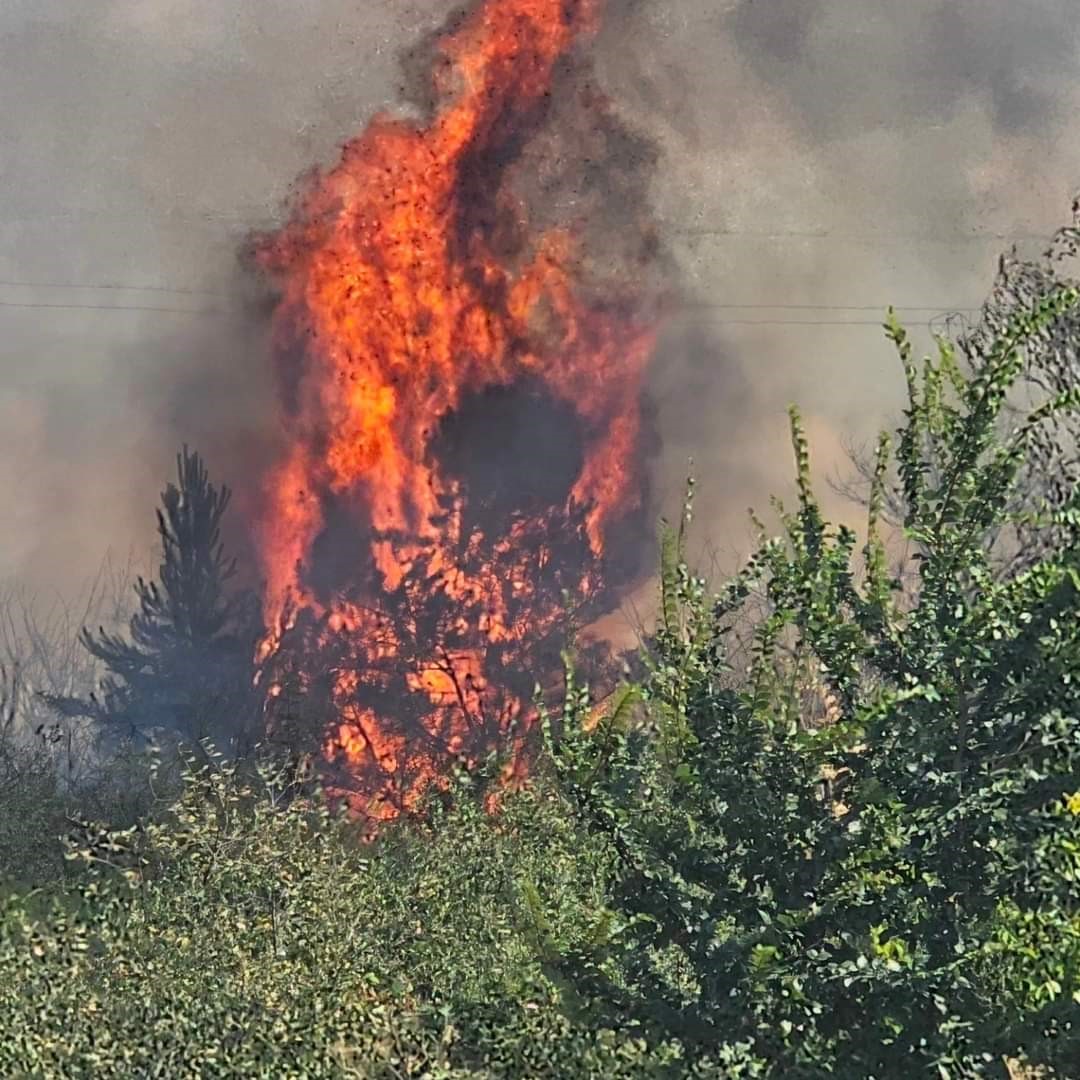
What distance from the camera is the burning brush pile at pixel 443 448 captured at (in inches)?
731

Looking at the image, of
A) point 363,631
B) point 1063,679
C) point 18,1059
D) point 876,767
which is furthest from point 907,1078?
point 363,631

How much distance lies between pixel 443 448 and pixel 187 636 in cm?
511

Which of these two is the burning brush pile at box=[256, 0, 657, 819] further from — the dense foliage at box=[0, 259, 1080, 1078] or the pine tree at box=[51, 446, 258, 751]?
the dense foliage at box=[0, 259, 1080, 1078]

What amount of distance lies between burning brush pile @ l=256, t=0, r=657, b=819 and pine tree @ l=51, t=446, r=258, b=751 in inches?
42.4

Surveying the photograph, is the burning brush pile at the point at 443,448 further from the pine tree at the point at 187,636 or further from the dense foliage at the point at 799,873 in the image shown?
the dense foliage at the point at 799,873

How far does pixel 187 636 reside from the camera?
21.0 m

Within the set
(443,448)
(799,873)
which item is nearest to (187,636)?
(443,448)

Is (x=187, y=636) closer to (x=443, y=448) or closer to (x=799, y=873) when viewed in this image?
(x=443, y=448)

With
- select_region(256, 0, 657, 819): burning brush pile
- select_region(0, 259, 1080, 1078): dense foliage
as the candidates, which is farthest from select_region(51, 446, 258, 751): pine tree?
select_region(0, 259, 1080, 1078): dense foliage

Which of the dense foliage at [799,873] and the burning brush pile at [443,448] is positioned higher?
the burning brush pile at [443,448]

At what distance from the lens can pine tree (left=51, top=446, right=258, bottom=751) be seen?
66.1 ft

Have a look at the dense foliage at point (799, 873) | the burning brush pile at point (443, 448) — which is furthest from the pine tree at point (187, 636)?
the dense foliage at point (799, 873)

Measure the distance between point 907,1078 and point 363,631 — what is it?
1395 centimetres

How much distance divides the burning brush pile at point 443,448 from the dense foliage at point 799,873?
11308 millimetres
